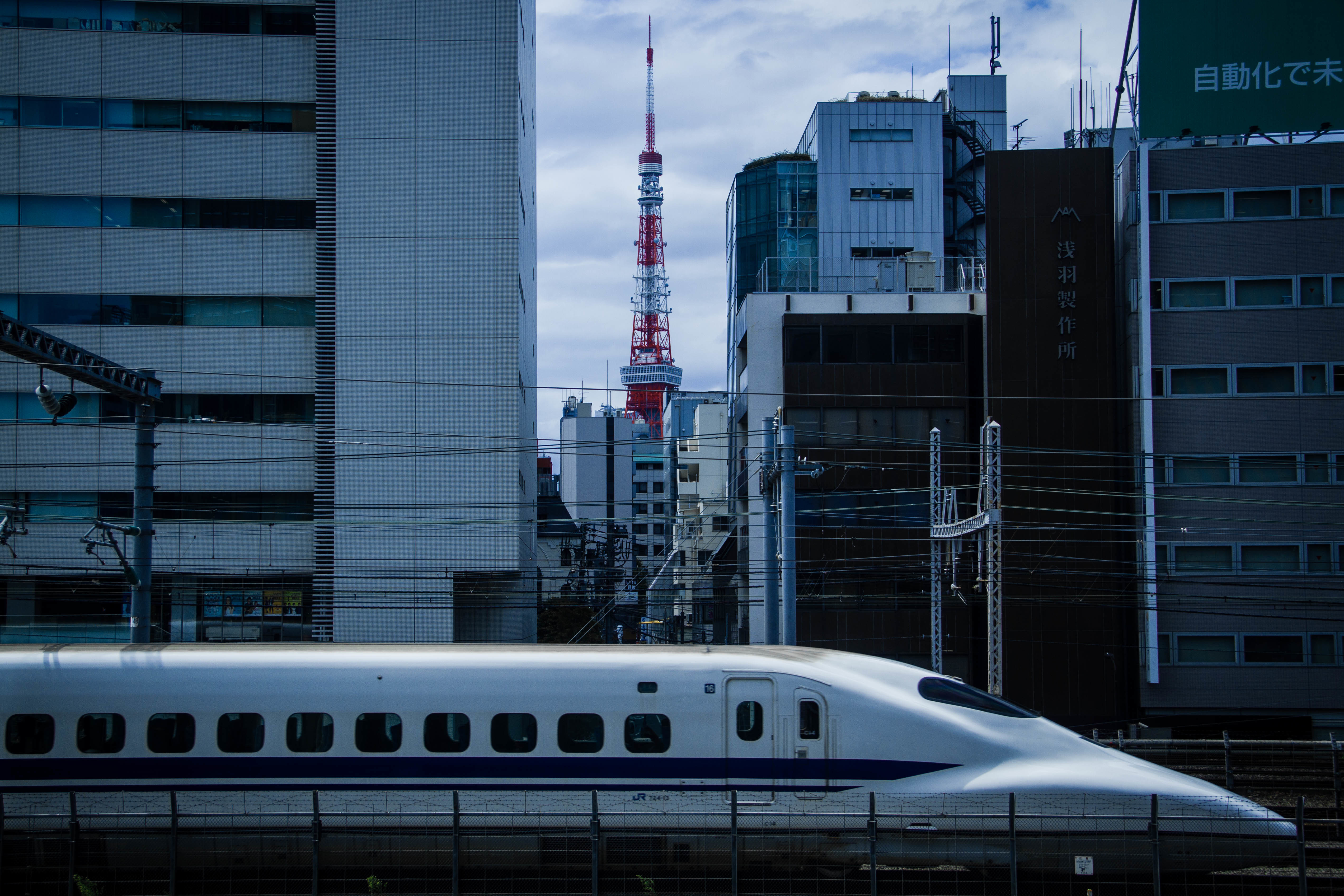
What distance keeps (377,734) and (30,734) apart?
13.7 feet

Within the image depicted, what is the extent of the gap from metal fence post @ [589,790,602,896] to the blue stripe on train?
1929 millimetres

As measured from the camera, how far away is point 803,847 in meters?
11.9

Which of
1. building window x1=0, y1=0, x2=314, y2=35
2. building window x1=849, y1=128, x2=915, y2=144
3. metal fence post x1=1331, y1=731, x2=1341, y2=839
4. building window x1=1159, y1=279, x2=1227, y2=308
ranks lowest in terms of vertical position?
metal fence post x1=1331, y1=731, x2=1341, y2=839

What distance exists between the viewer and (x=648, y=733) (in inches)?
512

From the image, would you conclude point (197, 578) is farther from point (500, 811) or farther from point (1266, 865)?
point (1266, 865)

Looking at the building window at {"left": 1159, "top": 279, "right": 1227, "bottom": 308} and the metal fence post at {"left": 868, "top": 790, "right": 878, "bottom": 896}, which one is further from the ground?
the building window at {"left": 1159, "top": 279, "right": 1227, "bottom": 308}

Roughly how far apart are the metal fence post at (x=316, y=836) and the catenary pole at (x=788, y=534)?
1053cm

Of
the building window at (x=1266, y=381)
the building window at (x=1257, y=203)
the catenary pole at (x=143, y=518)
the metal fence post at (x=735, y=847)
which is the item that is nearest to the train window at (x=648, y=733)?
A: the metal fence post at (x=735, y=847)

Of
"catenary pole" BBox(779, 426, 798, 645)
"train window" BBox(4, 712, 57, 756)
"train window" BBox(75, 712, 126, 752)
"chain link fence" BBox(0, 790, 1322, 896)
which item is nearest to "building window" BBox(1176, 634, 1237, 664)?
"catenary pole" BBox(779, 426, 798, 645)

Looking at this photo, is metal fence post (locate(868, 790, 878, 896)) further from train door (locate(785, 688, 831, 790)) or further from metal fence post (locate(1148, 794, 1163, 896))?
metal fence post (locate(1148, 794, 1163, 896))

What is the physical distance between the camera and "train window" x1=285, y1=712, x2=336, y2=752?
1308cm

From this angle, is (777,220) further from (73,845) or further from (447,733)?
(73,845)

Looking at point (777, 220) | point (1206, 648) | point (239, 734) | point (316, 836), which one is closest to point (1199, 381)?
point (1206, 648)

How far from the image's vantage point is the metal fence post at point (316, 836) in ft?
35.0
